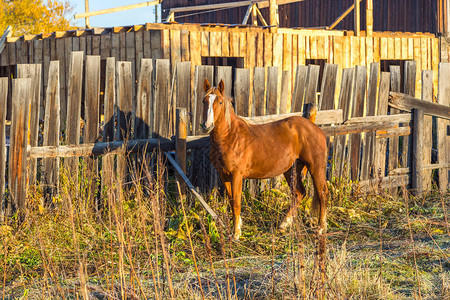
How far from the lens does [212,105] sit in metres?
5.66

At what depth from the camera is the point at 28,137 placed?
6320 mm

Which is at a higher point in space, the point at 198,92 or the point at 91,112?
the point at 198,92

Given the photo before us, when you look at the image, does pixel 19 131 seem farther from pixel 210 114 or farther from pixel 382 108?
pixel 382 108

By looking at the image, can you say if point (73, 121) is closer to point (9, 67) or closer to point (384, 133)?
point (384, 133)

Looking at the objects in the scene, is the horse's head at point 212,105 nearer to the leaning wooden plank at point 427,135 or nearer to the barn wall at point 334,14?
the leaning wooden plank at point 427,135

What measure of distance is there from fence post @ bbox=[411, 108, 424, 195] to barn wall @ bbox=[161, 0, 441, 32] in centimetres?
1258

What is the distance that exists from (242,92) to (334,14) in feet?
51.1

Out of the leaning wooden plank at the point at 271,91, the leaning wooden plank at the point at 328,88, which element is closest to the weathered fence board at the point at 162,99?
the leaning wooden plank at the point at 271,91

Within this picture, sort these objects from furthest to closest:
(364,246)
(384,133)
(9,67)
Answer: (9,67)
(384,133)
(364,246)

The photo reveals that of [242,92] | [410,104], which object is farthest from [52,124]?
[410,104]

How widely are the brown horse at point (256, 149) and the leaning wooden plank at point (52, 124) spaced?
176 cm

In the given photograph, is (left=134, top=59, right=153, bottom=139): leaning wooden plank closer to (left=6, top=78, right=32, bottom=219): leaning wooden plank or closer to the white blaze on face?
(left=6, top=78, right=32, bottom=219): leaning wooden plank

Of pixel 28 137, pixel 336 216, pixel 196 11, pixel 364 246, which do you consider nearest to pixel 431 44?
pixel 196 11

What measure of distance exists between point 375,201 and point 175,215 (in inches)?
110
